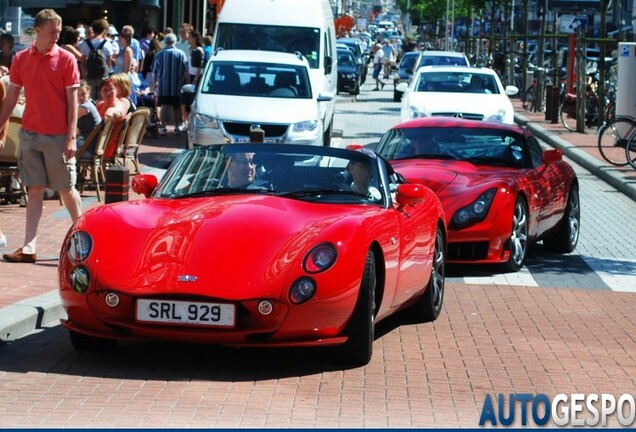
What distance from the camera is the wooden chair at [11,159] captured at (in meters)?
14.8

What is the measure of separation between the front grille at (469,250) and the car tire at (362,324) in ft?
14.5

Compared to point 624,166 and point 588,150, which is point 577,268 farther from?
point 588,150

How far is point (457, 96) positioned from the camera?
962 inches

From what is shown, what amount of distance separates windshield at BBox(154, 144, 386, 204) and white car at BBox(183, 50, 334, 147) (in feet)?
36.5

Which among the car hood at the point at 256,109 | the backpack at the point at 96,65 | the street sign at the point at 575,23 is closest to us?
the car hood at the point at 256,109

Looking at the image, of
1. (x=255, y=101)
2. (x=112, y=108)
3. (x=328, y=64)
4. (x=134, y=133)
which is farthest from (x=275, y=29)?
(x=112, y=108)

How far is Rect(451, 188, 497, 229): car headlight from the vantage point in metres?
12.2

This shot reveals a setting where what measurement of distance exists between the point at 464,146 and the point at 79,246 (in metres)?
6.40

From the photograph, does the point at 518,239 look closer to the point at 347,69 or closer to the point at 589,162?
the point at 589,162

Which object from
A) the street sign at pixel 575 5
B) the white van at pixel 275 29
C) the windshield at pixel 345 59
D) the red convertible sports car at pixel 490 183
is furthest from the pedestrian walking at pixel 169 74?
the street sign at pixel 575 5

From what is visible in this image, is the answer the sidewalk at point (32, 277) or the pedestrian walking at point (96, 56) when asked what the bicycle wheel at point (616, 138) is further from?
the sidewalk at point (32, 277)

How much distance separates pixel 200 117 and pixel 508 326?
1198 centimetres

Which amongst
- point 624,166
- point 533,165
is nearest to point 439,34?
point 624,166

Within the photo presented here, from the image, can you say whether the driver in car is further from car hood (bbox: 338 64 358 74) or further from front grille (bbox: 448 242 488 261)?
car hood (bbox: 338 64 358 74)
